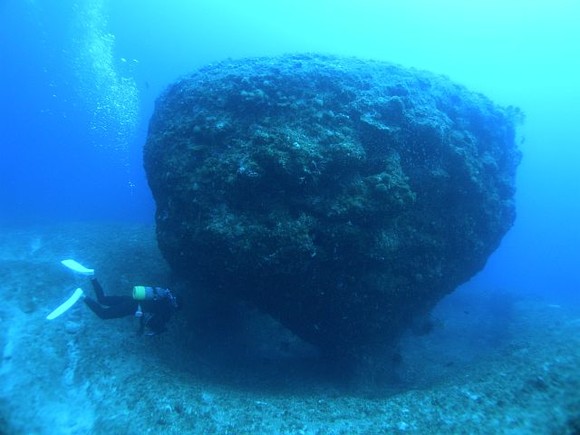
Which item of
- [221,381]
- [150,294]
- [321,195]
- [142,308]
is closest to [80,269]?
[142,308]

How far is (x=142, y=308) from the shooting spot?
397 inches

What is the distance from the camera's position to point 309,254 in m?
8.98

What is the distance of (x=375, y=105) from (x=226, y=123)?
197 inches

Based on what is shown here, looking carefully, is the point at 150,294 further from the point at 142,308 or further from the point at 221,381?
the point at 221,381

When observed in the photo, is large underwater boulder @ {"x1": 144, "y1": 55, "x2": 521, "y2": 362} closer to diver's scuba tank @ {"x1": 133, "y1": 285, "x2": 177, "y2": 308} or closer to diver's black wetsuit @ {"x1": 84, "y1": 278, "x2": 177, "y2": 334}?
diver's scuba tank @ {"x1": 133, "y1": 285, "x2": 177, "y2": 308}

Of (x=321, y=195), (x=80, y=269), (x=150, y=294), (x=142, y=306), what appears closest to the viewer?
(x=321, y=195)

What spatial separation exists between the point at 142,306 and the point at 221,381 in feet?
10.2

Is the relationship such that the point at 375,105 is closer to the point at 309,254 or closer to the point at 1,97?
the point at 309,254

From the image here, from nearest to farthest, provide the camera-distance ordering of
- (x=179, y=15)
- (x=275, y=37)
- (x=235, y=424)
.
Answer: (x=235, y=424), (x=179, y=15), (x=275, y=37)

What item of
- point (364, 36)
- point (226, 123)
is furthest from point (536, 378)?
point (364, 36)

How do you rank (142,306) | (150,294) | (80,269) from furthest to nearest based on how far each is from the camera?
(80,269) < (142,306) < (150,294)

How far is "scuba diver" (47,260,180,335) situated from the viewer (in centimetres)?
990

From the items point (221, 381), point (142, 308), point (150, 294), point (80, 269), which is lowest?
point (80, 269)

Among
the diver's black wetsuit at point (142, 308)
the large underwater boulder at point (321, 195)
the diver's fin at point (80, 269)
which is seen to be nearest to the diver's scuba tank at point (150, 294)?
the diver's black wetsuit at point (142, 308)
